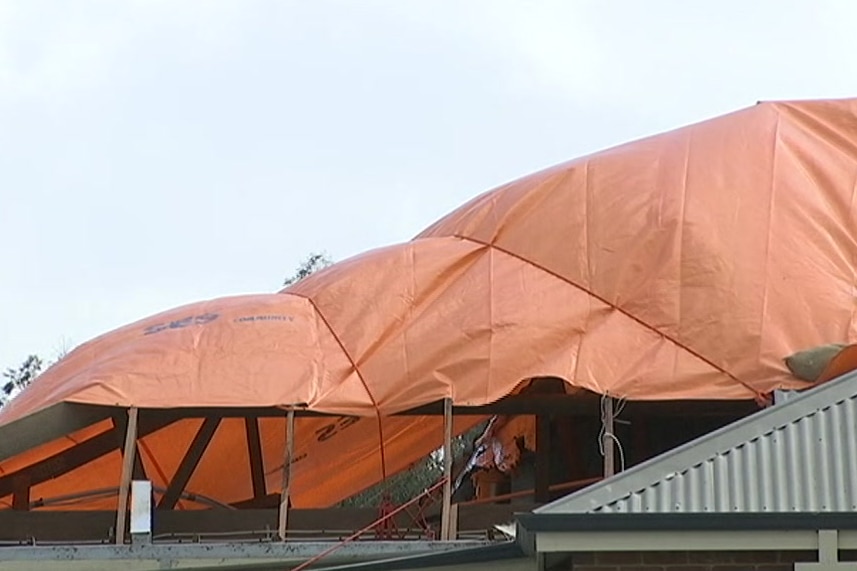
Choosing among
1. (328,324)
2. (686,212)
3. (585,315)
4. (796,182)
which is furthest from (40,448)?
(796,182)

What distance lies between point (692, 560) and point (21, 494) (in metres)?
8.53

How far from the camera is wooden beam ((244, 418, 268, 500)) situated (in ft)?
52.9

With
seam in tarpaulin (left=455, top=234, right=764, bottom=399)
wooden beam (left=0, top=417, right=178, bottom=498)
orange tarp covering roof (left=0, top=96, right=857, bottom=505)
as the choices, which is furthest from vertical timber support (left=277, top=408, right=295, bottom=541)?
seam in tarpaulin (left=455, top=234, right=764, bottom=399)

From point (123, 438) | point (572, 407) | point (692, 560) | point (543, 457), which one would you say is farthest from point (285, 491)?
point (543, 457)

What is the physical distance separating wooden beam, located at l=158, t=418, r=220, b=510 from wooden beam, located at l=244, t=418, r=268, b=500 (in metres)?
0.70

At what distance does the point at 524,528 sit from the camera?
31.7ft

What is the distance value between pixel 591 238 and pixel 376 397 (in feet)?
9.36

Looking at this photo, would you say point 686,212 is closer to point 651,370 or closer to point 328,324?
point 651,370

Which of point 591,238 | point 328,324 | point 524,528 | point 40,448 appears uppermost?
point 591,238

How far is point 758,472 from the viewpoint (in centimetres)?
960

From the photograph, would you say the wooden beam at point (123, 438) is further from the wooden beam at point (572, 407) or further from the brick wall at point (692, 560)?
the brick wall at point (692, 560)

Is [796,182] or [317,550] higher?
[796,182]

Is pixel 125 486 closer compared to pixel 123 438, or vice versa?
pixel 125 486

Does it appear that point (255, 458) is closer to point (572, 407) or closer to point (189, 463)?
point (189, 463)
